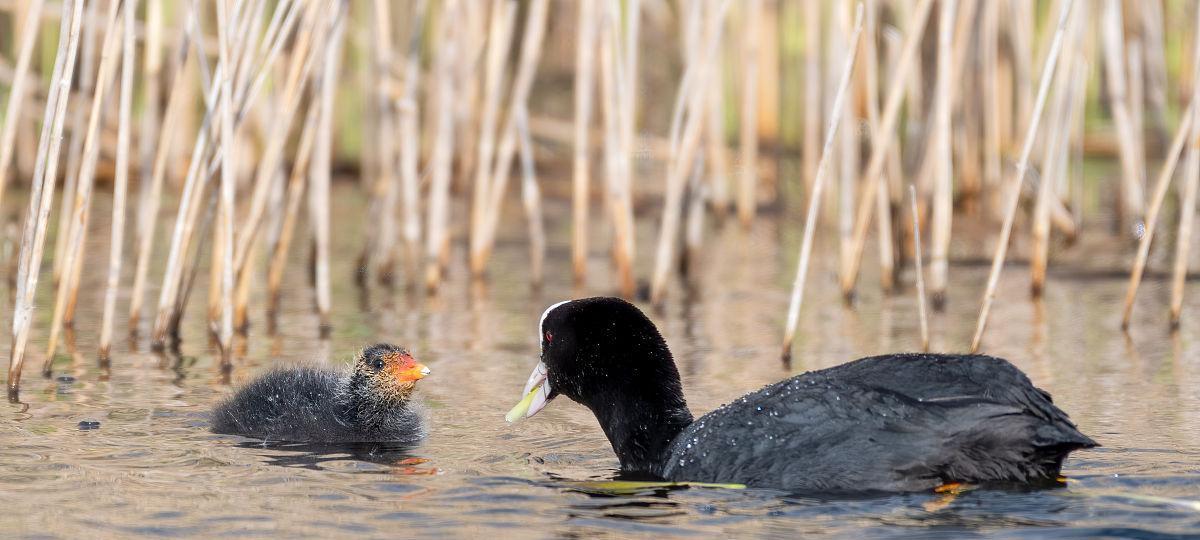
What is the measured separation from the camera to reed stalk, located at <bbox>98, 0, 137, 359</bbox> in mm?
7184

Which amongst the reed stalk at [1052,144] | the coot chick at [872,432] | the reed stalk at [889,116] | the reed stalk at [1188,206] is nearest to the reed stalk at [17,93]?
the coot chick at [872,432]

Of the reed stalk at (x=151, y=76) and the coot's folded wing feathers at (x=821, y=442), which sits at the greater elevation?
the reed stalk at (x=151, y=76)

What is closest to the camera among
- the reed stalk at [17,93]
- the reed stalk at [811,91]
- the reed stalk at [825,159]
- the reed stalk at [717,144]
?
the reed stalk at [17,93]

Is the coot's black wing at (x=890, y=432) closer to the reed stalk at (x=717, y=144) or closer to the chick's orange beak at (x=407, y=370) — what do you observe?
the chick's orange beak at (x=407, y=370)

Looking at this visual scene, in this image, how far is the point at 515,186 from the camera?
1473 centimetres

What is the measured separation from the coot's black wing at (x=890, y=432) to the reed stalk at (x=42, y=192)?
9.79 ft

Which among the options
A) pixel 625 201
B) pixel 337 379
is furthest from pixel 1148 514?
pixel 625 201

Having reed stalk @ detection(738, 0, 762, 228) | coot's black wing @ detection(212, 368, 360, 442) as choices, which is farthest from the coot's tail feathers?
reed stalk @ detection(738, 0, 762, 228)

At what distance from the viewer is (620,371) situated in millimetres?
5941

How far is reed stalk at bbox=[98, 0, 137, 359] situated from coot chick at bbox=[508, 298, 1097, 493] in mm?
2862

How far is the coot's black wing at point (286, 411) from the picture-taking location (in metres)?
6.44

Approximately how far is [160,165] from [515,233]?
485cm

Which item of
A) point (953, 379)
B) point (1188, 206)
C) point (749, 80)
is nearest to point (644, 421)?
point (953, 379)

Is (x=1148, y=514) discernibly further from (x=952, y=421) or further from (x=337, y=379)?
(x=337, y=379)
